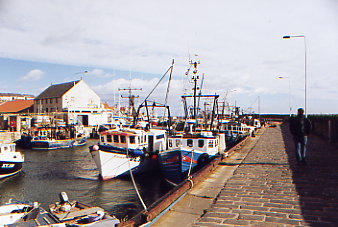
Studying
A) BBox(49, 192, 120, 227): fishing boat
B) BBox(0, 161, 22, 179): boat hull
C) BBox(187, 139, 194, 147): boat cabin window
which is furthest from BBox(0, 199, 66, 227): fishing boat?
BBox(0, 161, 22, 179): boat hull

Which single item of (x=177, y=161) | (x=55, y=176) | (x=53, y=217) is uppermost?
(x=177, y=161)

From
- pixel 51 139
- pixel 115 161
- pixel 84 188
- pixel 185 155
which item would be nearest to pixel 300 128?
pixel 185 155

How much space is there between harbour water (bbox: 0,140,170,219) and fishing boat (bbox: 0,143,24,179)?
0.51m

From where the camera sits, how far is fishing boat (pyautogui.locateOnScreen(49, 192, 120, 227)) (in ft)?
31.4

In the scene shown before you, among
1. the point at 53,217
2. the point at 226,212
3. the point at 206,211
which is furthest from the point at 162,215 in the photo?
the point at 53,217

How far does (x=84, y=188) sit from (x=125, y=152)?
368 cm

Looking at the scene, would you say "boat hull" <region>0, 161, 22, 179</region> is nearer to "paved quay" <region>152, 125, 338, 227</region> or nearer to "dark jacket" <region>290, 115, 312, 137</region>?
"paved quay" <region>152, 125, 338, 227</region>

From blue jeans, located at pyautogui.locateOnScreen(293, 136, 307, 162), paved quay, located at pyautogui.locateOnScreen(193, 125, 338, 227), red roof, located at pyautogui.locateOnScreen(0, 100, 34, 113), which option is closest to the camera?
paved quay, located at pyautogui.locateOnScreen(193, 125, 338, 227)

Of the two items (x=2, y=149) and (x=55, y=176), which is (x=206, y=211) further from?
(x=2, y=149)

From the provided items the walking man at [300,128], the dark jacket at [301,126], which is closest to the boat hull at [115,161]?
the walking man at [300,128]

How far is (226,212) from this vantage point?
227 inches

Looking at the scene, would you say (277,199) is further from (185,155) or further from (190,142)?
(190,142)

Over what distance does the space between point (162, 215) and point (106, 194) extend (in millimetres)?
12979

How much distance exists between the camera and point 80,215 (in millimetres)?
10703
